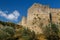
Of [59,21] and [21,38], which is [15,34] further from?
[59,21]

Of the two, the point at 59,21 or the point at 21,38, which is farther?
the point at 59,21

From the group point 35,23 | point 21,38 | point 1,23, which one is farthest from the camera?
point 35,23

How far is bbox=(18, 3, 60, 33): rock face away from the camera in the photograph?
129 feet

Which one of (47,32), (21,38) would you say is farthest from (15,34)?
(47,32)

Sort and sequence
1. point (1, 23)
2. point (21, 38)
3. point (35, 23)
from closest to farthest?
point (21, 38) < point (1, 23) < point (35, 23)

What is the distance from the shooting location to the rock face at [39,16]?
39.5 metres

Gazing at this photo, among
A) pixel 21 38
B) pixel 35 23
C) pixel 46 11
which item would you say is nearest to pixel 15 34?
pixel 21 38

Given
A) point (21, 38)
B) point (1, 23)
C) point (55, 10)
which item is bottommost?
point (21, 38)

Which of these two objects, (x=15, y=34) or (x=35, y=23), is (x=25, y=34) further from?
(x=35, y=23)

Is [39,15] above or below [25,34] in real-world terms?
above

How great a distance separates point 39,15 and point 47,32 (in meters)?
10.1

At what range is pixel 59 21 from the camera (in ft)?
134

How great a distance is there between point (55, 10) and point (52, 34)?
467 inches

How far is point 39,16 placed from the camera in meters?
40.4
